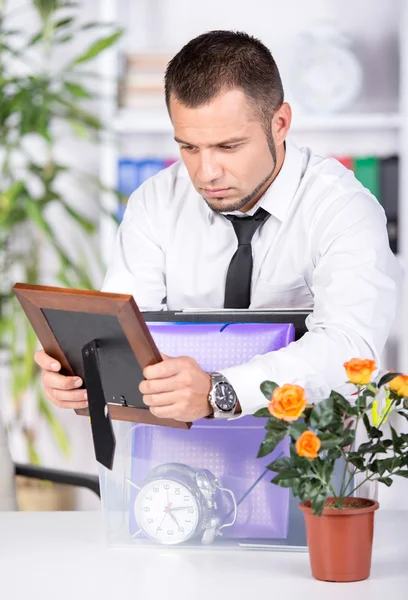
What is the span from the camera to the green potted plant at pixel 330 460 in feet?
4.03

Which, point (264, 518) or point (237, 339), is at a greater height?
point (237, 339)

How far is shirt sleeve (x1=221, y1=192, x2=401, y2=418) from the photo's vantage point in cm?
147

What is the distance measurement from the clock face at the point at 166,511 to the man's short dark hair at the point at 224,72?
68 cm

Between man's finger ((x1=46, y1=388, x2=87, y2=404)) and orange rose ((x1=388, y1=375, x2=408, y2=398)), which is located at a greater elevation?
orange rose ((x1=388, y1=375, x2=408, y2=398))

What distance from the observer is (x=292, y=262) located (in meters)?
1.92

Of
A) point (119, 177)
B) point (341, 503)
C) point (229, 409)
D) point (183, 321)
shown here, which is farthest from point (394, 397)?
point (119, 177)

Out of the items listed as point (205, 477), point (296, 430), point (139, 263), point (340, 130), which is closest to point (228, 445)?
point (205, 477)

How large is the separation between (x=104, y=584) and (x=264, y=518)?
29cm

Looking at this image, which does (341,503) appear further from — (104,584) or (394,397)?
(104,584)

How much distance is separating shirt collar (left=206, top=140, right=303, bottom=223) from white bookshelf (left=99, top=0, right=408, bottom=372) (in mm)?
1639

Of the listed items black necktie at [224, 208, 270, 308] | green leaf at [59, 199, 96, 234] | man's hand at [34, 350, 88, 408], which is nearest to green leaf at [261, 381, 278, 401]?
man's hand at [34, 350, 88, 408]

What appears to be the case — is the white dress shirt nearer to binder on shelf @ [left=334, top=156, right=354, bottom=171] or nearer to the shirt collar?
the shirt collar

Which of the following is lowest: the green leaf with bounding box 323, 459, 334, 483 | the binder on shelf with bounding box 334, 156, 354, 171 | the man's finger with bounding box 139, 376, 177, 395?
the green leaf with bounding box 323, 459, 334, 483

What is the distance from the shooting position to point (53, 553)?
4.93ft
